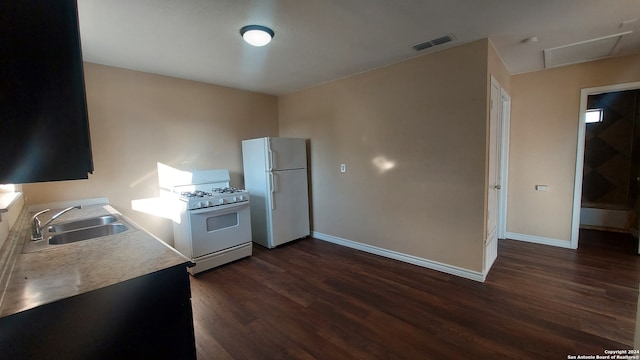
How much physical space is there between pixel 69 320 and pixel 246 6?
2.10m

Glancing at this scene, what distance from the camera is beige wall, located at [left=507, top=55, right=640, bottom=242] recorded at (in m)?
3.42

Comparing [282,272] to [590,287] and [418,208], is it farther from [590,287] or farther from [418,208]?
[590,287]

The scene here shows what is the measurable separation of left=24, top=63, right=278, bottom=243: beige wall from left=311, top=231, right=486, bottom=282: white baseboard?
Answer: 6.33 feet

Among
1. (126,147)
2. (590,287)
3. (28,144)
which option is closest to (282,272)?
(126,147)

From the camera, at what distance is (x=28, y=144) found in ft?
2.62

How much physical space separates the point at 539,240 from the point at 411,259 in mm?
2149

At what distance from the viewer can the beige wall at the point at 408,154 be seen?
8.92 ft

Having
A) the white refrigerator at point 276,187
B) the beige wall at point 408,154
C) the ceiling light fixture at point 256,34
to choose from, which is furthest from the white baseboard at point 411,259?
the ceiling light fixture at point 256,34

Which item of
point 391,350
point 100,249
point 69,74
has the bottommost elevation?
point 391,350

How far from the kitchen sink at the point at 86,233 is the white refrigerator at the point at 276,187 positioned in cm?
193

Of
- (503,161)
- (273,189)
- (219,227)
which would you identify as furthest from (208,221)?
(503,161)

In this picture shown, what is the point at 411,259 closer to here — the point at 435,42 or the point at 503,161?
the point at 503,161

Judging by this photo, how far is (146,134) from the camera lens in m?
3.28

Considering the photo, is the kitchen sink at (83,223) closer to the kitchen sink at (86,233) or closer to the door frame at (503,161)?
the kitchen sink at (86,233)
